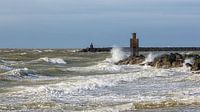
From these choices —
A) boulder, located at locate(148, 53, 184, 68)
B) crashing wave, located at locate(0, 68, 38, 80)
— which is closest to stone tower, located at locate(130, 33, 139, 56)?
boulder, located at locate(148, 53, 184, 68)

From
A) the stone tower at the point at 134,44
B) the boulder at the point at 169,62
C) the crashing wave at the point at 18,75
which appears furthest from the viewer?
the stone tower at the point at 134,44

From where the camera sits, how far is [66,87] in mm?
26062

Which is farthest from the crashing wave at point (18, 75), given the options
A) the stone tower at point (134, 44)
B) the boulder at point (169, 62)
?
the stone tower at point (134, 44)

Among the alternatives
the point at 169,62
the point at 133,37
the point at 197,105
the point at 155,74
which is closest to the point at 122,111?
the point at 197,105

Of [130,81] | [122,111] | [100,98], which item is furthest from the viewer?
[130,81]

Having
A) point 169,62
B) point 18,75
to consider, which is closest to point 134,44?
point 169,62

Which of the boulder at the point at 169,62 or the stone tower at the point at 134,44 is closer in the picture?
the boulder at the point at 169,62

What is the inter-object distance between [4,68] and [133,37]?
91.6ft

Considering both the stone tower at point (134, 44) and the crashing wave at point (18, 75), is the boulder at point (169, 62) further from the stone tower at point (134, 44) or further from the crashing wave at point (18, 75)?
the stone tower at point (134, 44)

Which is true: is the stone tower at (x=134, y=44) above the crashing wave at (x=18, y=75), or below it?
above

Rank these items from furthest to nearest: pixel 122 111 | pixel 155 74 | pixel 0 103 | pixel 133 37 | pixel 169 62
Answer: pixel 133 37 < pixel 169 62 < pixel 155 74 < pixel 0 103 < pixel 122 111

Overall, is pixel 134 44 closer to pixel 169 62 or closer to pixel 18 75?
pixel 169 62

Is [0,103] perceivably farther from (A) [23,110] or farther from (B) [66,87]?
(B) [66,87]

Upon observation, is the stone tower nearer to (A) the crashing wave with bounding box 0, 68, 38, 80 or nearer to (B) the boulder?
(B) the boulder
